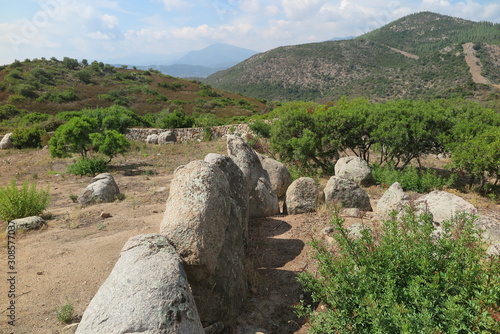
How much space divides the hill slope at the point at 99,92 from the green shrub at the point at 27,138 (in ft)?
60.3

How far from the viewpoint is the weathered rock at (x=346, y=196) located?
29.0ft

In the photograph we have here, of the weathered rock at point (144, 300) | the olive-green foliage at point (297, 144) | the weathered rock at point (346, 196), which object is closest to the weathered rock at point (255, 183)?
the weathered rock at point (346, 196)

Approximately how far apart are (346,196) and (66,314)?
740 centimetres

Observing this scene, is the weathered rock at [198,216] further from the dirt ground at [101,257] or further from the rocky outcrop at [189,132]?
the rocky outcrop at [189,132]

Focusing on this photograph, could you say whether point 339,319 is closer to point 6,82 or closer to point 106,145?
point 106,145

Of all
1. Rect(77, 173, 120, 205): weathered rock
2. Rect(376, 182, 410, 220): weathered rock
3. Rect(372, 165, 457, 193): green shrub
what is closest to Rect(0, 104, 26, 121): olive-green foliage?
Rect(77, 173, 120, 205): weathered rock

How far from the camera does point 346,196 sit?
8844 millimetres

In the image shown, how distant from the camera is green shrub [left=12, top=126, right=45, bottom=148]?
2281 centimetres

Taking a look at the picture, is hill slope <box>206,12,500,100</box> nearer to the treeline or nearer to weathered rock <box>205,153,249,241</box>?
the treeline

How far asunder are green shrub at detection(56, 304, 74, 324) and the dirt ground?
77 millimetres

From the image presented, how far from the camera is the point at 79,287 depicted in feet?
16.8

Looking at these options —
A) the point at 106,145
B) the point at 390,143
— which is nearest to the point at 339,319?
the point at 390,143

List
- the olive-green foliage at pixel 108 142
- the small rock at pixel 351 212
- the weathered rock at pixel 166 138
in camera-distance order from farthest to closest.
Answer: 1. the weathered rock at pixel 166 138
2. the olive-green foliage at pixel 108 142
3. the small rock at pixel 351 212

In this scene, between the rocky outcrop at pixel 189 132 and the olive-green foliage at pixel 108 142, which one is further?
the rocky outcrop at pixel 189 132
